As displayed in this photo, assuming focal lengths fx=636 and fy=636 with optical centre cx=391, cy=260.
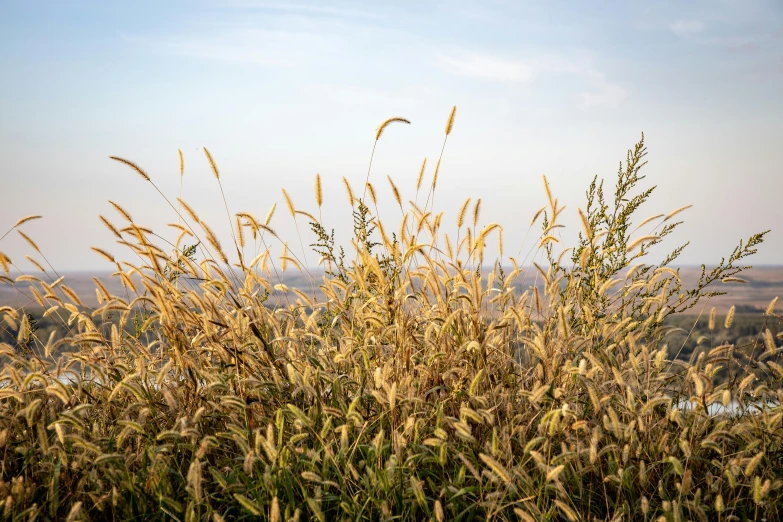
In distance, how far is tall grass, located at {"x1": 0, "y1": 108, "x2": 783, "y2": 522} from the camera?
8.52ft

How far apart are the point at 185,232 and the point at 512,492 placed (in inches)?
99.5

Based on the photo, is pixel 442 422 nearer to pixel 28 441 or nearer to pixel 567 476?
pixel 567 476

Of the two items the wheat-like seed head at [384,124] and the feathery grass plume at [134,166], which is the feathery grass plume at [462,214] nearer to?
the wheat-like seed head at [384,124]

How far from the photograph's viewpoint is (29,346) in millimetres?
4082

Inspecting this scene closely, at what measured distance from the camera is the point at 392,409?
9.41 feet

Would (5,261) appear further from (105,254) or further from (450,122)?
(450,122)

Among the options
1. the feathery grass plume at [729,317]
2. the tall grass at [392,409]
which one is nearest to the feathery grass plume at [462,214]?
the tall grass at [392,409]

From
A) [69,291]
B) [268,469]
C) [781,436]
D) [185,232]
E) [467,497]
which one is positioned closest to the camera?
[268,469]

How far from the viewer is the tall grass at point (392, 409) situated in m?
2.60

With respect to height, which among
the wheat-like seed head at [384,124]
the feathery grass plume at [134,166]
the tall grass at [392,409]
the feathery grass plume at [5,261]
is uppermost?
the wheat-like seed head at [384,124]

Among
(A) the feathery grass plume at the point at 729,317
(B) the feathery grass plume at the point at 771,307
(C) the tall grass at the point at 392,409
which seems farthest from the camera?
(B) the feathery grass plume at the point at 771,307

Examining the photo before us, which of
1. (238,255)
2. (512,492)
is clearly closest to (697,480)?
(512,492)

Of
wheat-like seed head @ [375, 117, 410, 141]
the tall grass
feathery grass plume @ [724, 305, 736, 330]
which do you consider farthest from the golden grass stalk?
feathery grass plume @ [724, 305, 736, 330]

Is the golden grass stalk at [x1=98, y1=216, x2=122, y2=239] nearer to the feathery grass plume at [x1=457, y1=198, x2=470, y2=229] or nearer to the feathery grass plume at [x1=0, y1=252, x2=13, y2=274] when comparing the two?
the feathery grass plume at [x1=0, y1=252, x2=13, y2=274]
